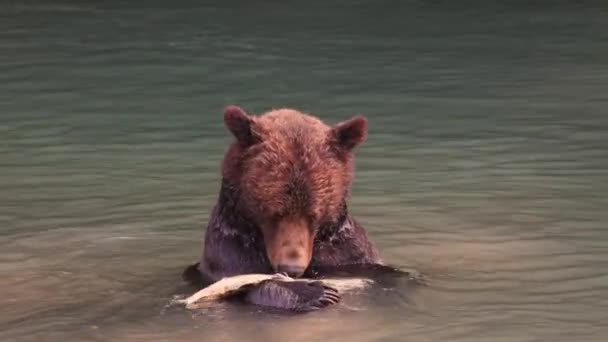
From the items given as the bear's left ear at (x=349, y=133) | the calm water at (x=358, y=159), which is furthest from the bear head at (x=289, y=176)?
the calm water at (x=358, y=159)

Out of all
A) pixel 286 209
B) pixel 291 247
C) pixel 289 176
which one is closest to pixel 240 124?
pixel 289 176

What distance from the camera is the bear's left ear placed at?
784 cm

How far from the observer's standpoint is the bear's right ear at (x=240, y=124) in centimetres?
772

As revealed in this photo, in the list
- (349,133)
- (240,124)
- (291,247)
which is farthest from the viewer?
(349,133)

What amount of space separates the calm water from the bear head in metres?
0.38

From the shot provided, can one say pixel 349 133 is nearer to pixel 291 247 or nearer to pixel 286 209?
pixel 286 209

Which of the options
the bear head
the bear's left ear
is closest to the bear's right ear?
the bear head

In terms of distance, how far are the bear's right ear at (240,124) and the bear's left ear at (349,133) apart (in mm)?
418

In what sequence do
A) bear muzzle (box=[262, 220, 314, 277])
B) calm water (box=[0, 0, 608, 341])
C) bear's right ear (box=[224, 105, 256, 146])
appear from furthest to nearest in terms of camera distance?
calm water (box=[0, 0, 608, 341]) < bear's right ear (box=[224, 105, 256, 146]) < bear muzzle (box=[262, 220, 314, 277])

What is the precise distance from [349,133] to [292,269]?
2.60ft

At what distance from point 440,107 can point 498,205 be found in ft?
13.1

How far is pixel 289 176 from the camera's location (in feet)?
24.8

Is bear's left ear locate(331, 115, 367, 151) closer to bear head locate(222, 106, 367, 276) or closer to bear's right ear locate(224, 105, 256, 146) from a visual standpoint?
bear head locate(222, 106, 367, 276)

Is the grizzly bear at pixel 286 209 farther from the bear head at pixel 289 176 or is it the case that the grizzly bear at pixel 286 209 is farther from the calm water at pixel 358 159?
the calm water at pixel 358 159
